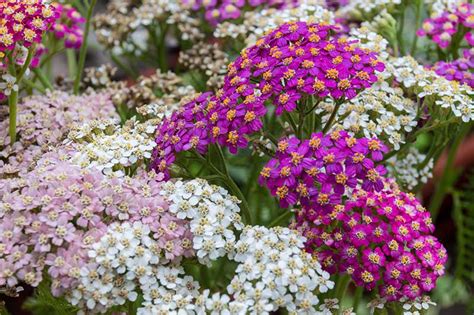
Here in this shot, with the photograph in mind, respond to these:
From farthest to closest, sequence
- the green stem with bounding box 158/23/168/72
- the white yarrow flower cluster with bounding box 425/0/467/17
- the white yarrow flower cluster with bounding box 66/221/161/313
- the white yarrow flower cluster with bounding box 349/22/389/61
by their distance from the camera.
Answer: the green stem with bounding box 158/23/168/72, the white yarrow flower cluster with bounding box 425/0/467/17, the white yarrow flower cluster with bounding box 349/22/389/61, the white yarrow flower cluster with bounding box 66/221/161/313

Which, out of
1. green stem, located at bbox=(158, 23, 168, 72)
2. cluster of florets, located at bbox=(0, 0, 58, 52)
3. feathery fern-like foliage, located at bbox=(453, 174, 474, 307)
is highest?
cluster of florets, located at bbox=(0, 0, 58, 52)

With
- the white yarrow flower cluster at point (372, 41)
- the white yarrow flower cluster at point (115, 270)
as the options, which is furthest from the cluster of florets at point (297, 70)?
the white yarrow flower cluster at point (115, 270)

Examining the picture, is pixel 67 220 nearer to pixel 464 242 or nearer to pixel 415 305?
pixel 415 305

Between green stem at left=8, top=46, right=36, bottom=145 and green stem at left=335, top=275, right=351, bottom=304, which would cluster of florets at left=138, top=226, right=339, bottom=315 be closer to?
green stem at left=335, top=275, right=351, bottom=304

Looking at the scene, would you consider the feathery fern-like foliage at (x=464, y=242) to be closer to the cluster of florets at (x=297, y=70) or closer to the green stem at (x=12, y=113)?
the cluster of florets at (x=297, y=70)

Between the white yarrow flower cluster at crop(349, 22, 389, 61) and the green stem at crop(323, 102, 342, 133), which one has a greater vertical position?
the white yarrow flower cluster at crop(349, 22, 389, 61)

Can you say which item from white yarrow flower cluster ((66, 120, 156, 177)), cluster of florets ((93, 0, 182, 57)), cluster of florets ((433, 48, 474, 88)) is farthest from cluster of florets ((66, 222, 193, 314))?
cluster of florets ((93, 0, 182, 57))

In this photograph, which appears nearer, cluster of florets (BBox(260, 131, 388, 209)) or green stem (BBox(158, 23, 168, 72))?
cluster of florets (BBox(260, 131, 388, 209))
